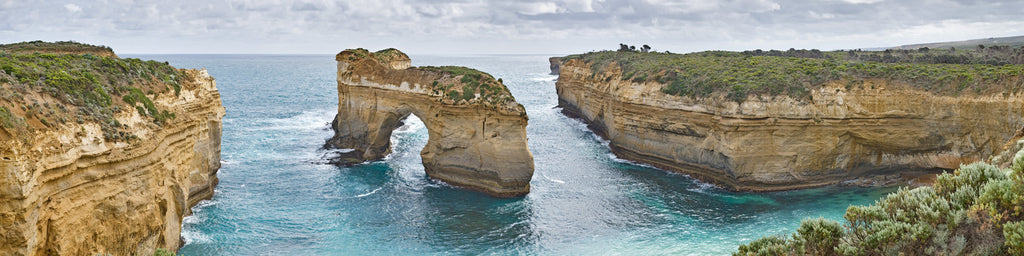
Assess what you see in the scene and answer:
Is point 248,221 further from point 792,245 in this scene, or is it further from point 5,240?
point 792,245

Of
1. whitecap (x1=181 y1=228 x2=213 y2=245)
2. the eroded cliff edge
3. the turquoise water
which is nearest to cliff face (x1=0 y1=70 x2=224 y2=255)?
the eroded cliff edge

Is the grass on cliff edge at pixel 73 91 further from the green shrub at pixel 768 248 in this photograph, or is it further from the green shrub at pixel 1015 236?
the green shrub at pixel 1015 236

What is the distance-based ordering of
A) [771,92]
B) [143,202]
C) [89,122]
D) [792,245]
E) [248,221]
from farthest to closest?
1. [771,92]
2. [248,221]
3. [143,202]
4. [89,122]
5. [792,245]

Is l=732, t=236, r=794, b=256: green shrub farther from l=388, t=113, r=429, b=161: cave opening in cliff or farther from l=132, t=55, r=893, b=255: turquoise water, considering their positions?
l=388, t=113, r=429, b=161: cave opening in cliff

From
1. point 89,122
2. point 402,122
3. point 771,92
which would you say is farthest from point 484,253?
point 402,122

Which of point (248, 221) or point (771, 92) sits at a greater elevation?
point (771, 92)

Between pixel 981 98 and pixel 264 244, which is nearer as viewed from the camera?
pixel 264 244
